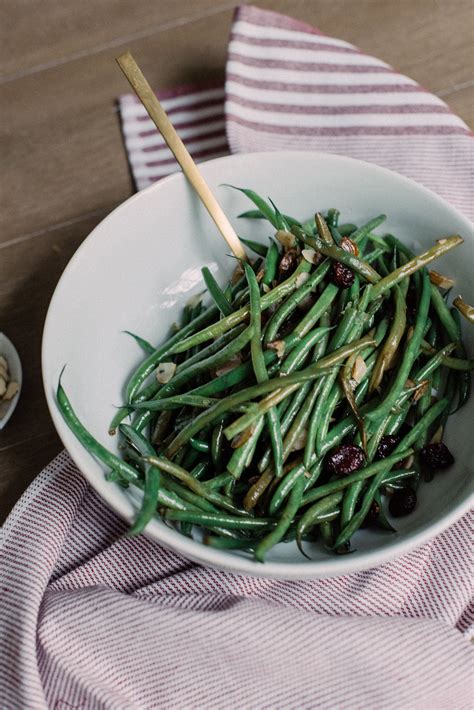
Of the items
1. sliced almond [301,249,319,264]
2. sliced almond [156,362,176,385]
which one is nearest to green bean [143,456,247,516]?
sliced almond [156,362,176,385]

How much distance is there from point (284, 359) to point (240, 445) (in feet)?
0.76

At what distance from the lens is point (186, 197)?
78.2 inches

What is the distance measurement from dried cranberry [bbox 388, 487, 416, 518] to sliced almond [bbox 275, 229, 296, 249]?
650 mm

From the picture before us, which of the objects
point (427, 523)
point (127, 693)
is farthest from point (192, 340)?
point (127, 693)

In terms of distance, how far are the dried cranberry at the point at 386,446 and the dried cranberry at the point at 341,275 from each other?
368 mm

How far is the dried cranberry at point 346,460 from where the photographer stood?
1687 mm

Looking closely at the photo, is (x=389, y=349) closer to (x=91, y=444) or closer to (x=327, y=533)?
(x=327, y=533)

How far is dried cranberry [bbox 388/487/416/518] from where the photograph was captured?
1.80 meters

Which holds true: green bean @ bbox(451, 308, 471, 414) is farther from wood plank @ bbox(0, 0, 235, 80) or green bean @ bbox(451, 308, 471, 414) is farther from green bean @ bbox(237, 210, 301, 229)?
wood plank @ bbox(0, 0, 235, 80)

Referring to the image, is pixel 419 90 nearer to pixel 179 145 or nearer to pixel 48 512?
pixel 179 145

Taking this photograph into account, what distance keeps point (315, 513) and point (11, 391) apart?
36.9 inches

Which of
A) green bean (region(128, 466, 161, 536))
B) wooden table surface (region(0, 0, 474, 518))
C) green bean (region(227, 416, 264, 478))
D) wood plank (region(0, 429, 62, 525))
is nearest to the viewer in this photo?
green bean (region(128, 466, 161, 536))

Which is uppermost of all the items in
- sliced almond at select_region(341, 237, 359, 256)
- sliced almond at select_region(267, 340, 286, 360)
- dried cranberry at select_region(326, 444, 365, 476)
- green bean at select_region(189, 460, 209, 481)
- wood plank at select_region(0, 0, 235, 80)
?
wood plank at select_region(0, 0, 235, 80)

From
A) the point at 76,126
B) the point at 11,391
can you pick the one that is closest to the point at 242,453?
the point at 11,391
